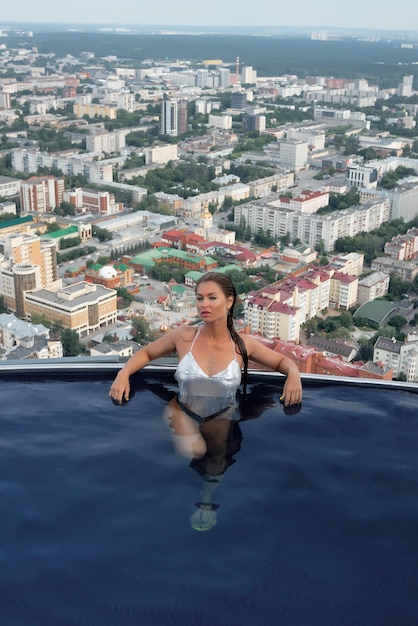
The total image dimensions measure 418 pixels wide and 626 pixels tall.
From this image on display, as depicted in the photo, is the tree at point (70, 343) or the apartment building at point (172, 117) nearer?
the tree at point (70, 343)

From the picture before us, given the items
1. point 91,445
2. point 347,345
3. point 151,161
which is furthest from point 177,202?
point 91,445

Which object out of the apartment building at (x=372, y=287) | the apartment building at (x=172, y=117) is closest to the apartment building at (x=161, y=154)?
the apartment building at (x=172, y=117)

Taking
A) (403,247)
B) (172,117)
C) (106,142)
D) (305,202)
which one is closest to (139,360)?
(403,247)

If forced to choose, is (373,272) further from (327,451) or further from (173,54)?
(173,54)


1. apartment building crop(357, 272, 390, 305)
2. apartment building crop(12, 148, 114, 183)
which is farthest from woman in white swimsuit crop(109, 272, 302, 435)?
apartment building crop(12, 148, 114, 183)

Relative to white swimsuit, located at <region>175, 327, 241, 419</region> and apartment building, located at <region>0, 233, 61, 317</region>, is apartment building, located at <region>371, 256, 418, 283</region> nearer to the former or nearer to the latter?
apartment building, located at <region>0, 233, 61, 317</region>

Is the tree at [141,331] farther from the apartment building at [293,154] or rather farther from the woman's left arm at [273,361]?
the apartment building at [293,154]

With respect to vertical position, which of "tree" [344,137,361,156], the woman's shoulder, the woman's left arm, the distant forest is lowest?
"tree" [344,137,361,156]

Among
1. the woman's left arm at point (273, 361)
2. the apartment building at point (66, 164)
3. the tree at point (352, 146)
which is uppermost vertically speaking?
the woman's left arm at point (273, 361)

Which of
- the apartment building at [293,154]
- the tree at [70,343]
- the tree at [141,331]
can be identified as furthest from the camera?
the apartment building at [293,154]
